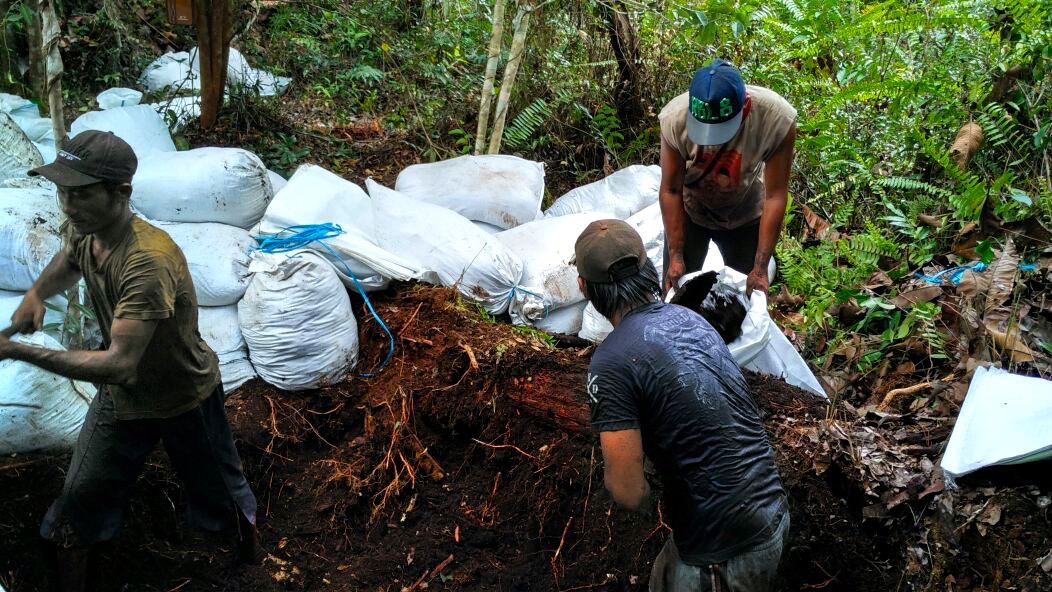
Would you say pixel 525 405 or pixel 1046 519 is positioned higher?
pixel 1046 519

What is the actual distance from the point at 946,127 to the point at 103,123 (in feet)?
14.3

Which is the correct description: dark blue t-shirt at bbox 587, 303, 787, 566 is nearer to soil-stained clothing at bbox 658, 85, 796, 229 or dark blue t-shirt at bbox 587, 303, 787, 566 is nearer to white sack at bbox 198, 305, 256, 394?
soil-stained clothing at bbox 658, 85, 796, 229

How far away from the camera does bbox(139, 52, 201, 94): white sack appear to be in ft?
17.6

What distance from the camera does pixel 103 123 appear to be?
392 cm

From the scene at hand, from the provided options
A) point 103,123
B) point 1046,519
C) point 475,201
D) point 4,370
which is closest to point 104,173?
point 4,370

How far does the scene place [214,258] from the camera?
11.5ft

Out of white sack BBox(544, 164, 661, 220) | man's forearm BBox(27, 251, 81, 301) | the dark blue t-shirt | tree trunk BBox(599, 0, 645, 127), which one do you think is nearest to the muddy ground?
the dark blue t-shirt

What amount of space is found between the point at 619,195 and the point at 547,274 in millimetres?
998

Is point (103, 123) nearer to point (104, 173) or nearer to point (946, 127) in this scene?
point (104, 173)

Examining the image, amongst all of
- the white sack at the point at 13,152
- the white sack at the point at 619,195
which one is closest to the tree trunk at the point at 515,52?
the white sack at the point at 619,195

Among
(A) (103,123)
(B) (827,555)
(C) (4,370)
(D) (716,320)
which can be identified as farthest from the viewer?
(A) (103,123)

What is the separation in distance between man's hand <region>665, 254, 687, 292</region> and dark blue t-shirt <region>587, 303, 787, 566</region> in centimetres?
134

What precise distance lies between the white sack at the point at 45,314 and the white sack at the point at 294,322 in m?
0.69

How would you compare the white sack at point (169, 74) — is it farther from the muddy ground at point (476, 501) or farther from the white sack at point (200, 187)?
the muddy ground at point (476, 501)
